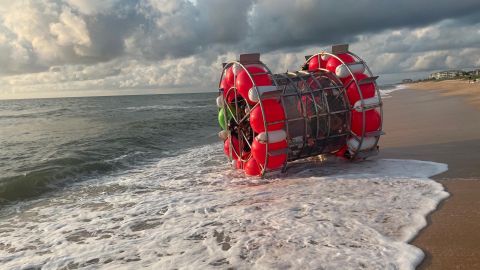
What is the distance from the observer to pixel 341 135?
895 centimetres

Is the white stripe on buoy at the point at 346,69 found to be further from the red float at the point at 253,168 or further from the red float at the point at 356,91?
the red float at the point at 253,168

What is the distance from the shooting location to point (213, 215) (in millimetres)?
6066

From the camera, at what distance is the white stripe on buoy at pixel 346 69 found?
8898 mm

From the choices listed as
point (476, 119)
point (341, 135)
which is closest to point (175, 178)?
point (341, 135)

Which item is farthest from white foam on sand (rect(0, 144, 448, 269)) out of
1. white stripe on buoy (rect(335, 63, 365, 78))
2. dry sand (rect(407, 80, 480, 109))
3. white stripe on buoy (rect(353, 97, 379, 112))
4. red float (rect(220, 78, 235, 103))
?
dry sand (rect(407, 80, 480, 109))

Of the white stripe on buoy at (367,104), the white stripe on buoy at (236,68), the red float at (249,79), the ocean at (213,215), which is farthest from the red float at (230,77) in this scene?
the white stripe on buoy at (367,104)

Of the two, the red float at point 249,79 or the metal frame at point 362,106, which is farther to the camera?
the metal frame at point 362,106

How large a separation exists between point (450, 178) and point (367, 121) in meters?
2.30

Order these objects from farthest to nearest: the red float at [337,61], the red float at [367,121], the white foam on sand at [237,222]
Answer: the red float at [337,61]
the red float at [367,121]
the white foam on sand at [237,222]

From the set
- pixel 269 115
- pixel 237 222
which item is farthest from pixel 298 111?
pixel 237 222

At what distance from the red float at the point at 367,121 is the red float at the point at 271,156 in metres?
1.91

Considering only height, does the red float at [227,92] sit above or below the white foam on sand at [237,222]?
above

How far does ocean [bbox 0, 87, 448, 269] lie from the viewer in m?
4.45

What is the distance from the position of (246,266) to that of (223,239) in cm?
89
